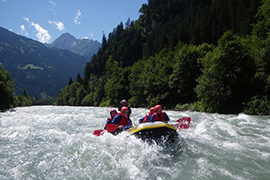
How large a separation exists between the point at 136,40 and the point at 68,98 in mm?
43936

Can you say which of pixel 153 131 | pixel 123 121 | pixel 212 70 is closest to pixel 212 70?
pixel 212 70

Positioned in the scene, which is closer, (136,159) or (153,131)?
(136,159)

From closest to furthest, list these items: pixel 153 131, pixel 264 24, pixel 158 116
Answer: pixel 153 131
pixel 158 116
pixel 264 24

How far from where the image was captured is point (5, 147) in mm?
7965

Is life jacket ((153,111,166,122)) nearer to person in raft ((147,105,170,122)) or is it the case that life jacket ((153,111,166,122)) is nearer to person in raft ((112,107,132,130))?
person in raft ((147,105,170,122))

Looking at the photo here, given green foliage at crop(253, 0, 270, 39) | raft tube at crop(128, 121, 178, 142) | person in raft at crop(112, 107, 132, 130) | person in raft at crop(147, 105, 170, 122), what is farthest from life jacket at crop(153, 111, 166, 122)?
green foliage at crop(253, 0, 270, 39)

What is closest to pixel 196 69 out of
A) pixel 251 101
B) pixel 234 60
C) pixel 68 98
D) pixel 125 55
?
pixel 234 60

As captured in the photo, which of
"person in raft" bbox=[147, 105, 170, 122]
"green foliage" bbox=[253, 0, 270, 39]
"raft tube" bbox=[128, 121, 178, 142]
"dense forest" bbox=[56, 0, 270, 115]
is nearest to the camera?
"raft tube" bbox=[128, 121, 178, 142]

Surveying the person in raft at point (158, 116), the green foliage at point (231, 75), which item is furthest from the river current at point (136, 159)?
the green foliage at point (231, 75)

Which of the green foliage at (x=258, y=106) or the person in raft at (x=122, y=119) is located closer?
the person in raft at (x=122, y=119)

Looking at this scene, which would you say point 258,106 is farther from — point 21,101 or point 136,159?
point 21,101

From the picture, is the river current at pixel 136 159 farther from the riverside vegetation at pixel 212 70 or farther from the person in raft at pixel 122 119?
the riverside vegetation at pixel 212 70

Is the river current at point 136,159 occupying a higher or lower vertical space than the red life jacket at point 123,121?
lower

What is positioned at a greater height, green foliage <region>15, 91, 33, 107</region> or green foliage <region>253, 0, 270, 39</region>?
green foliage <region>253, 0, 270, 39</region>
